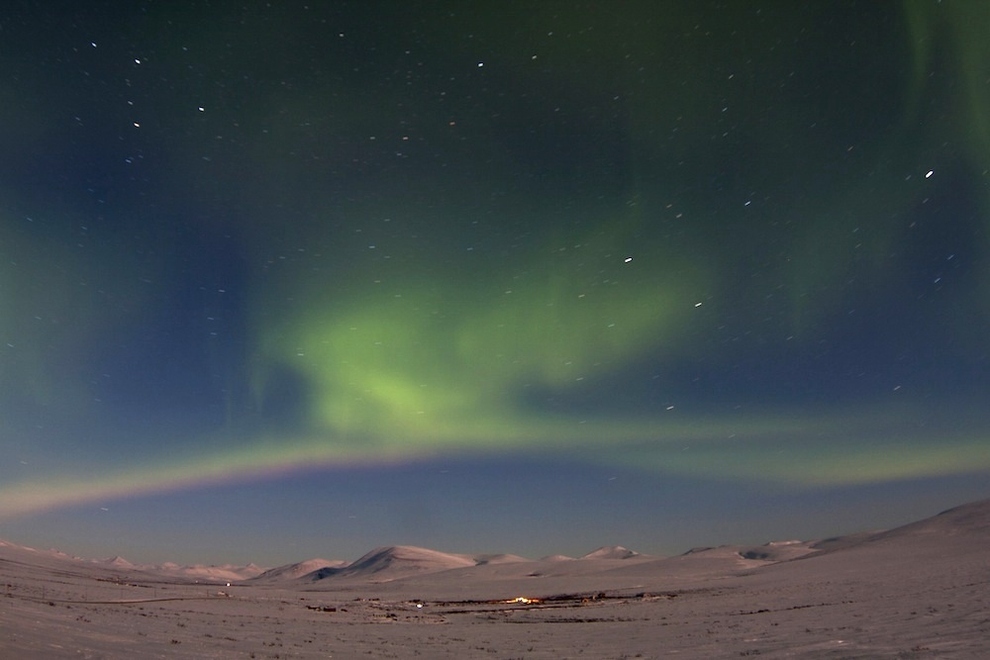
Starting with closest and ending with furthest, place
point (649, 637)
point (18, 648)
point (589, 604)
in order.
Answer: point (18, 648) → point (649, 637) → point (589, 604)

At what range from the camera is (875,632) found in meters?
21.3

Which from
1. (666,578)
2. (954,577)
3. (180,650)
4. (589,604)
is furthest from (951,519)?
(180,650)

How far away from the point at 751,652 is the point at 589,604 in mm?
34233

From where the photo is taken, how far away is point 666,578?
88.9 meters

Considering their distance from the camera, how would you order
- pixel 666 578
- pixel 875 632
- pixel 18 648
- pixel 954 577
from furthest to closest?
pixel 666 578
pixel 954 577
pixel 875 632
pixel 18 648

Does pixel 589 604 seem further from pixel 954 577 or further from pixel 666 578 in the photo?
pixel 666 578

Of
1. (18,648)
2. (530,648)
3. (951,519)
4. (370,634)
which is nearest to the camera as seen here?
(18,648)

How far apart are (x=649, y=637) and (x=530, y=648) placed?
229 inches

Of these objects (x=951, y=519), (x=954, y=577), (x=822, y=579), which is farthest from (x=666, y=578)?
(x=951, y=519)

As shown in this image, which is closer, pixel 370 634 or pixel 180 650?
pixel 180 650

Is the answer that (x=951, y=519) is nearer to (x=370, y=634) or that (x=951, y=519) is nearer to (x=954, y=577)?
(x=954, y=577)

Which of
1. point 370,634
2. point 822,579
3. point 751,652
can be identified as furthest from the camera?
point 822,579

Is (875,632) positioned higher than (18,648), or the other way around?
(18,648)

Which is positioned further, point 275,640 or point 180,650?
point 275,640
